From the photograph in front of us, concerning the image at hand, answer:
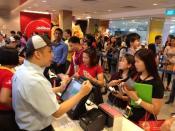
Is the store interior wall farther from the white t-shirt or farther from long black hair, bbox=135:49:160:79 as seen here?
the white t-shirt

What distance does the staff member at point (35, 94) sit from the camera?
1.27 metres

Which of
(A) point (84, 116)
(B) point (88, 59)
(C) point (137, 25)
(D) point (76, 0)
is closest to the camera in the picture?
(A) point (84, 116)

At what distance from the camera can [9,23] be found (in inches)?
624

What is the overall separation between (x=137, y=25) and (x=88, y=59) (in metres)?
11.6

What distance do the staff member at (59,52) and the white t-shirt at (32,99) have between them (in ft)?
11.3

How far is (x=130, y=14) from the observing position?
1179 centimetres

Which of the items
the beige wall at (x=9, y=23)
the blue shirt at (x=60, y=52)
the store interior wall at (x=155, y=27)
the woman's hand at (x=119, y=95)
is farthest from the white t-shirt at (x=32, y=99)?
the beige wall at (x=9, y=23)

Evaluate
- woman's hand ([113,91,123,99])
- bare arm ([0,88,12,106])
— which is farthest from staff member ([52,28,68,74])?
bare arm ([0,88,12,106])

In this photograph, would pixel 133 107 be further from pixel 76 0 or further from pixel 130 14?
pixel 130 14

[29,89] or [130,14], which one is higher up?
[130,14]

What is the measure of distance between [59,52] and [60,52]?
0.07 feet

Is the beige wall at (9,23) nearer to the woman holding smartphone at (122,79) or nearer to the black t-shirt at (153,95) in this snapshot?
the woman holding smartphone at (122,79)

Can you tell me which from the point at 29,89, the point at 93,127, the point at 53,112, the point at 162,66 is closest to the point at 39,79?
the point at 29,89

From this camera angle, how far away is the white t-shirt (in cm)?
127
